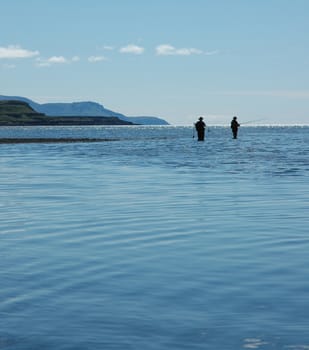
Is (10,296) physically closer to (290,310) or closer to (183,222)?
(290,310)

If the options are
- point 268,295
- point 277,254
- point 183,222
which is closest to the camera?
point 268,295

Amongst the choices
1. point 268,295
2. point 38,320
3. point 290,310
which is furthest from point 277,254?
point 38,320

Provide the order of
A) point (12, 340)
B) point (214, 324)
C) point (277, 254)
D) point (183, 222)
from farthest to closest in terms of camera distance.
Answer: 1. point (183, 222)
2. point (277, 254)
3. point (214, 324)
4. point (12, 340)

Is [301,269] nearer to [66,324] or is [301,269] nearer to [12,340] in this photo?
[66,324]

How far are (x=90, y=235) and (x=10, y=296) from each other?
5.11 meters

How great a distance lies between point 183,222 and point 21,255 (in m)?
4.73

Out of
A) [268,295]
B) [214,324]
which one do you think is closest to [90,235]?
[268,295]

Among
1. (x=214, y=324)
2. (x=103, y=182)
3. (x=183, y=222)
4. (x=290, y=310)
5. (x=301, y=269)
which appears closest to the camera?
(x=214, y=324)

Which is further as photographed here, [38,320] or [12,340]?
[38,320]

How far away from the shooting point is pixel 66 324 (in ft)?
23.0

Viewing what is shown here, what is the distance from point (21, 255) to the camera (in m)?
11.1

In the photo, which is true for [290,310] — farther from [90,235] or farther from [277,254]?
[90,235]

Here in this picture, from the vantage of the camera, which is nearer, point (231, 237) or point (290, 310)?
point (290, 310)

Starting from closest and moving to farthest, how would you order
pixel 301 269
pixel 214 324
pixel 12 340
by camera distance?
1. pixel 12 340
2. pixel 214 324
3. pixel 301 269
